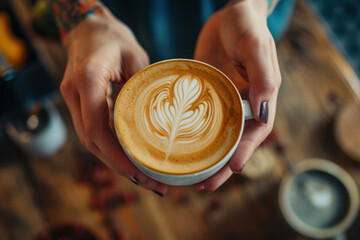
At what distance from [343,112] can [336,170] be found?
25 cm

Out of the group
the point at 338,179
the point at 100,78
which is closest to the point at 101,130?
the point at 100,78

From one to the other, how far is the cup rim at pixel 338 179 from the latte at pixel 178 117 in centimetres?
70

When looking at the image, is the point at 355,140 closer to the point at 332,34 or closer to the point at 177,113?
the point at 332,34

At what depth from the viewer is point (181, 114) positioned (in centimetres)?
75

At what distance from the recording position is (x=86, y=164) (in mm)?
1382

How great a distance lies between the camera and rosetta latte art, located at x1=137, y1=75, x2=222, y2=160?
708 mm

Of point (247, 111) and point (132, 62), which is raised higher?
point (132, 62)

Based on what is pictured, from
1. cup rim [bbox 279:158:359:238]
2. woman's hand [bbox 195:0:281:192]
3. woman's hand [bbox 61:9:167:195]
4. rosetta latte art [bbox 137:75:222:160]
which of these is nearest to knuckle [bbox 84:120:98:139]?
woman's hand [bbox 61:9:167:195]

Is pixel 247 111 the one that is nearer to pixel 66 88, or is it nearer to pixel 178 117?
pixel 178 117

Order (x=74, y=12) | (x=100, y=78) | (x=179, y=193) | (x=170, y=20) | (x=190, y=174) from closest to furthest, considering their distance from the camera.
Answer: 1. (x=190, y=174)
2. (x=100, y=78)
3. (x=74, y=12)
4. (x=170, y=20)
5. (x=179, y=193)

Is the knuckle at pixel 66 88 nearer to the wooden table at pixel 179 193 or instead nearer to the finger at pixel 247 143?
the finger at pixel 247 143

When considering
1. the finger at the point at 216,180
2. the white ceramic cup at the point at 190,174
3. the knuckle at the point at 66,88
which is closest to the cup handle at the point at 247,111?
the white ceramic cup at the point at 190,174

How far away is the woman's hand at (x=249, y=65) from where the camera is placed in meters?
0.71

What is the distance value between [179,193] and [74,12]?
80 centimetres
